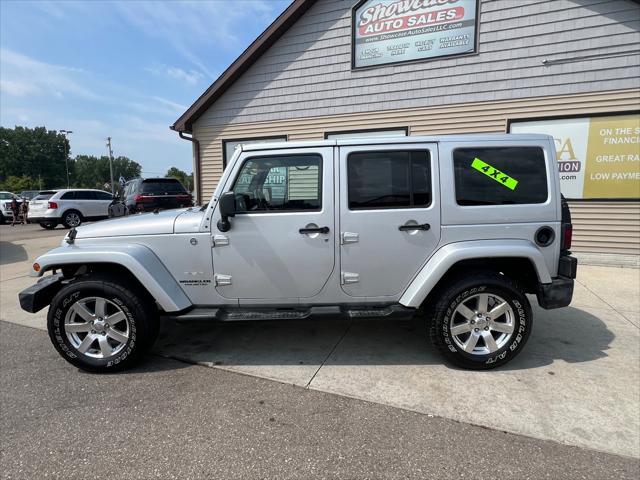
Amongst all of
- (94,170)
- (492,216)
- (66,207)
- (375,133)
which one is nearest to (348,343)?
(492,216)

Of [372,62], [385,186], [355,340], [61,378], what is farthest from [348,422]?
[372,62]

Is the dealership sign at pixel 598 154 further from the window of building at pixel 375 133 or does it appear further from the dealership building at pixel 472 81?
the window of building at pixel 375 133

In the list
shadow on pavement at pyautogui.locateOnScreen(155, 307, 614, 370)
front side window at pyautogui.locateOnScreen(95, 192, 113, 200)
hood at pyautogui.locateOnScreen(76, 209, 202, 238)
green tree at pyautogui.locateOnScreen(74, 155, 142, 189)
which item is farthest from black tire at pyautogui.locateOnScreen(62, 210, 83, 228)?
green tree at pyautogui.locateOnScreen(74, 155, 142, 189)

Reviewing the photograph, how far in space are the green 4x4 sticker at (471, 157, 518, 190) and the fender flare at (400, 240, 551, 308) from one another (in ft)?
1.59

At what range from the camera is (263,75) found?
9.10 metres

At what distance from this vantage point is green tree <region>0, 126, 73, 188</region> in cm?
7950

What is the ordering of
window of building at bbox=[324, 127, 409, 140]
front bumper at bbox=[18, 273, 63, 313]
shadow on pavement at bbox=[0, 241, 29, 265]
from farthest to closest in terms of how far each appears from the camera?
shadow on pavement at bbox=[0, 241, 29, 265]
window of building at bbox=[324, 127, 409, 140]
front bumper at bbox=[18, 273, 63, 313]

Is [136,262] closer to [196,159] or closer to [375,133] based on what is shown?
[375,133]

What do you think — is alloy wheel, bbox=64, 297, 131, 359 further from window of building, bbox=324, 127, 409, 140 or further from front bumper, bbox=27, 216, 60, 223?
front bumper, bbox=27, 216, 60, 223

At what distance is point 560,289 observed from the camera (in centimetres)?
312

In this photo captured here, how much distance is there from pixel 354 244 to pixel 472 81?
19.6ft

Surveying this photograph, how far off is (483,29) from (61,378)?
8522 millimetres

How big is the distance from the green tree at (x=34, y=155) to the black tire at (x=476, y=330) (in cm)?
9298

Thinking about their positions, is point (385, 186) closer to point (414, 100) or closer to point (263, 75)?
point (414, 100)
